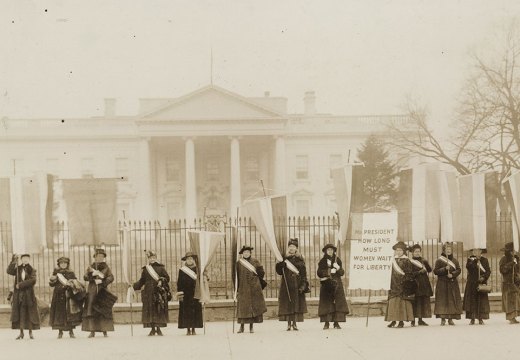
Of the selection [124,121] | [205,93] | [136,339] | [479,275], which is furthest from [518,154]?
[124,121]

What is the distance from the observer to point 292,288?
14617 millimetres

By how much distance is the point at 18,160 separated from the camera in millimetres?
63625

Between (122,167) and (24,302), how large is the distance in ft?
168

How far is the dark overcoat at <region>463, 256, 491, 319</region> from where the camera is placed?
14828 mm

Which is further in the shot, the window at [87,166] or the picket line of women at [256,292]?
the window at [87,166]

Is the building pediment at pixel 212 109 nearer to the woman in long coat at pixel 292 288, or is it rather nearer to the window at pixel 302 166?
the window at pixel 302 166

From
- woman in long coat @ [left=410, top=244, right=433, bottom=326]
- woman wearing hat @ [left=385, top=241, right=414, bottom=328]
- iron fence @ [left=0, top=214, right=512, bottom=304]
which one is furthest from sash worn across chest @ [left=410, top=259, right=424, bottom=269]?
iron fence @ [left=0, top=214, right=512, bottom=304]

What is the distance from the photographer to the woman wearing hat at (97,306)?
Result: 1401cm

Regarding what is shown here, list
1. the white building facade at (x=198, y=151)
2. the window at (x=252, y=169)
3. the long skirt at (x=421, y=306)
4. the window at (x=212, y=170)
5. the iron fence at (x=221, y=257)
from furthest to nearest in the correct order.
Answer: the window at (x=252, y=169), the window at (x=212, y=170), the white building facade at (x=198, y=151), the iron fence at (x=221, y=257), the long skirt at (x=421, y=306)

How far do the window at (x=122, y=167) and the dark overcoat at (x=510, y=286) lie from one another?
171 ft

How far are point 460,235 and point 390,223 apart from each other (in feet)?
4.41

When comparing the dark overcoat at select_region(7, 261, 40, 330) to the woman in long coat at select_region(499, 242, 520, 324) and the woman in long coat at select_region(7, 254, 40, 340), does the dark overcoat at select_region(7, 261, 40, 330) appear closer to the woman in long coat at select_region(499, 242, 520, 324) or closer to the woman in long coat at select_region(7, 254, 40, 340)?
the woman in long coat at select_region(7, 254, 40, 340)

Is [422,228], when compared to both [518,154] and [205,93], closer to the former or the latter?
[518,154]

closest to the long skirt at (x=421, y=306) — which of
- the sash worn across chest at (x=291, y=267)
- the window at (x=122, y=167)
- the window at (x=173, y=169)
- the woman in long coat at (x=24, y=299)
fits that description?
the sash worn across chest at (x=291, y=267)
